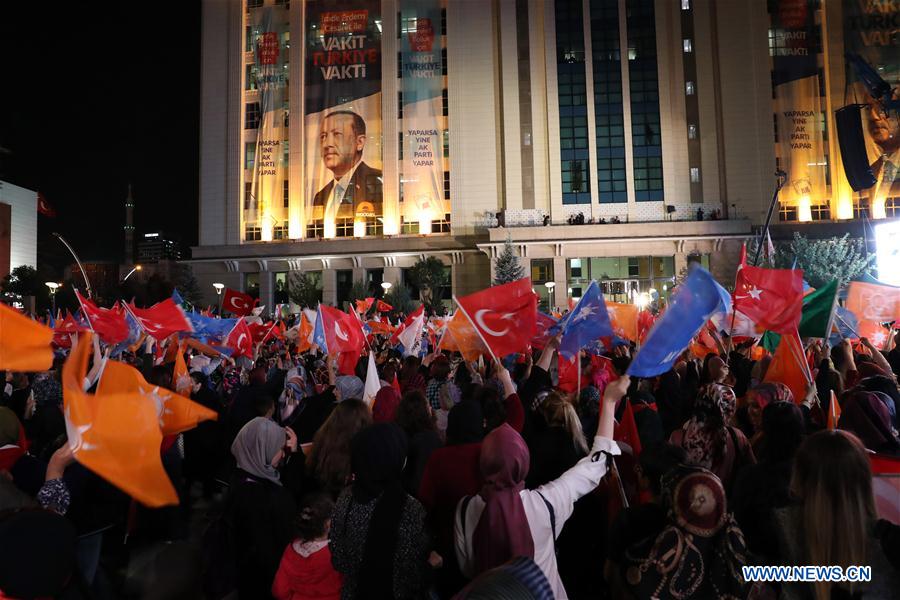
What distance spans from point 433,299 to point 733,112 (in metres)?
25.7

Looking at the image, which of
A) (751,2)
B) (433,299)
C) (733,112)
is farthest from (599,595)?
(751,2)

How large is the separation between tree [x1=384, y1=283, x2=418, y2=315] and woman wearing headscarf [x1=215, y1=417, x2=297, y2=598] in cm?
3617

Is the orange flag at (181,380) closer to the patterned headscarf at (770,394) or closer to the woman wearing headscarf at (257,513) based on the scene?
the woman wearing headscarf at (257,513)

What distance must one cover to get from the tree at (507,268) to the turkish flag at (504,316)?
32.4 meters

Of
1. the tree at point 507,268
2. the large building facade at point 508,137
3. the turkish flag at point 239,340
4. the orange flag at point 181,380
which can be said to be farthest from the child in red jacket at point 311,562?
the large building facade at point 508,137

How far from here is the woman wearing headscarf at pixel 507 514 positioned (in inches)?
99.6

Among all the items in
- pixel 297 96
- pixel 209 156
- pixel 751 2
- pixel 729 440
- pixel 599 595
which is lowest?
pixel 599 595

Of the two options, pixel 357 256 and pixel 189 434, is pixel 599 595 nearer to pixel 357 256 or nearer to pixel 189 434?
pixel 189 434

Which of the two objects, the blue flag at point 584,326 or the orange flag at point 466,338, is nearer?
the blue flag at point 584,326

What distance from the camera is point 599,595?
4.05 m

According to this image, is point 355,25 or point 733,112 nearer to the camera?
point 733,112

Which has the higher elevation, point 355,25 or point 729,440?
point 355,25

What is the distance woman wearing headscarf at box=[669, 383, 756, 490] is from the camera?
3.67 metres

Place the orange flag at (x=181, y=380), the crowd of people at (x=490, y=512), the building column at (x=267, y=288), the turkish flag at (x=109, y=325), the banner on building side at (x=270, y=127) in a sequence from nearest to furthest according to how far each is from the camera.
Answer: the crowd of people at (x=490, y=512) < the orange flag at (x=181, y=380) < the turkish flag at (x=109, y=325) < the banner on building side at (x=270, y=127) < the building column at (x=267, y=288)
